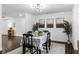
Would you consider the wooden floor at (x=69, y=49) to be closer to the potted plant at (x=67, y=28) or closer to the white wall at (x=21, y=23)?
A: the potted plant at (x=67, y=28)

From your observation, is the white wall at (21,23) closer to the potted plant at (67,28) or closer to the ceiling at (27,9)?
the ceiling at (27,9)

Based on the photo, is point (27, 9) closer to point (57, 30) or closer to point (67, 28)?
point (57, 30)

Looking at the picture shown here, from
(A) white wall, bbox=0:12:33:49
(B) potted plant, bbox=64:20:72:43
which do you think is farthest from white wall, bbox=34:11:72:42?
(A) white wall, bbox=0:12:33:49

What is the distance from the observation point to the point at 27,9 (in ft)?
4.14

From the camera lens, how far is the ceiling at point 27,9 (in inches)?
44.8

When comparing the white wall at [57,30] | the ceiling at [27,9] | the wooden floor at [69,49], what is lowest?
the wooden floor at [69,49]

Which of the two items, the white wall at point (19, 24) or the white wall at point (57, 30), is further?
the white wall at point (57, 30)

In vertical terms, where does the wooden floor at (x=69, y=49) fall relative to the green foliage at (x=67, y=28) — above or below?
Answer: below

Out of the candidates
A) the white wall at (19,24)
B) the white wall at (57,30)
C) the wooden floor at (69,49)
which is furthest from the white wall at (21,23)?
the wooden floor at (69,49)

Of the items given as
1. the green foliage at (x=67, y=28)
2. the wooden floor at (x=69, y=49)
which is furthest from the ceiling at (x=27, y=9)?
the wooden floor at (x=69, y=49)

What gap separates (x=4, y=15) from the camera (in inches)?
45.1

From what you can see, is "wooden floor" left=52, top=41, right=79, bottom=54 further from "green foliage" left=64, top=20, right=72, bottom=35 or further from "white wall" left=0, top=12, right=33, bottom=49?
"white wall" left=0, top=12, right=33, bottom=49
